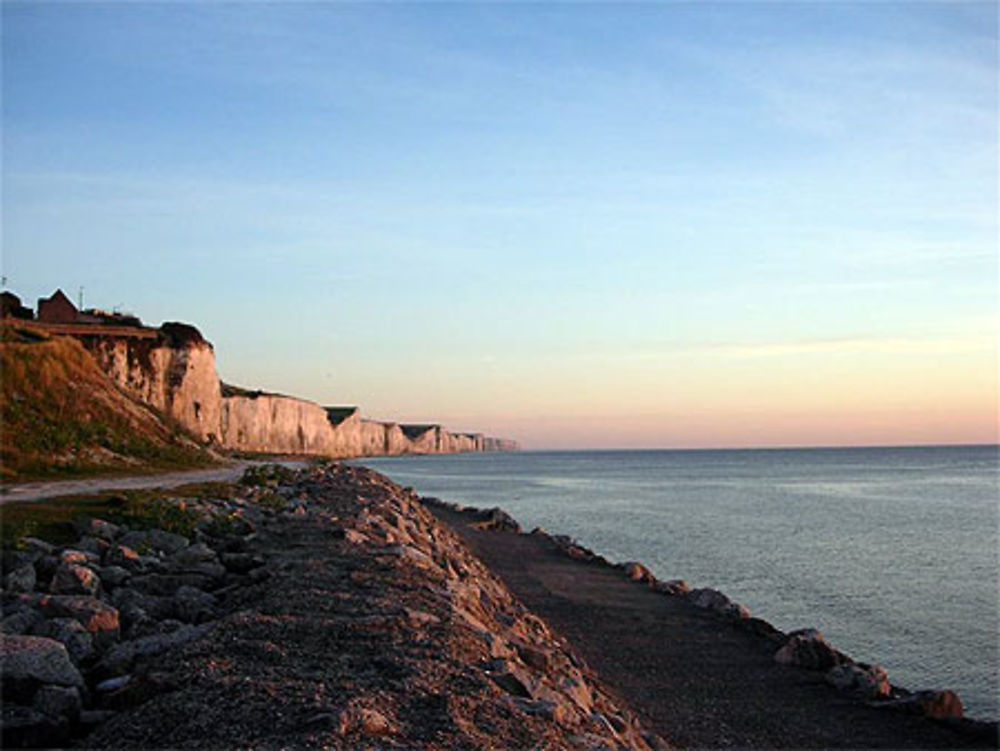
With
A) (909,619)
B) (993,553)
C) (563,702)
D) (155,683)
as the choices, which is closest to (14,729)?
(155,683)

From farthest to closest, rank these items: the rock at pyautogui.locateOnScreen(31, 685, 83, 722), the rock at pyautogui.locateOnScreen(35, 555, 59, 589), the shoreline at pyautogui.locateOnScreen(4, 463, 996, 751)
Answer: the rock at pyautogui.locateOnScreen(35, 555, 59, 589) < the rock at pyautogui.locateOnScreen(31, 685, 83, 722) < the shoreline at pyautogui.locateOnScreen(4, 463, 996, 751)

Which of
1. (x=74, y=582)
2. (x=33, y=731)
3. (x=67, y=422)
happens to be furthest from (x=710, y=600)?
(x=67, y=422)

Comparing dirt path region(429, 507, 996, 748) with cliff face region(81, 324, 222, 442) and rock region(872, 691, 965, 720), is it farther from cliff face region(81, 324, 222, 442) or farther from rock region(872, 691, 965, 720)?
cliff face region(81, 324, 222, 442)

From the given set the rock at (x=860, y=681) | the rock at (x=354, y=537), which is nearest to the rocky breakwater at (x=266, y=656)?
the rock at (x=354, y=537)

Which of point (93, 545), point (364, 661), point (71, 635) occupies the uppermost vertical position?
point (93, 545)

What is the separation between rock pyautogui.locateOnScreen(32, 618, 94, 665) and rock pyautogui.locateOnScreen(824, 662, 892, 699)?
11252mm

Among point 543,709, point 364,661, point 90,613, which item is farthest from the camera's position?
point 90,613

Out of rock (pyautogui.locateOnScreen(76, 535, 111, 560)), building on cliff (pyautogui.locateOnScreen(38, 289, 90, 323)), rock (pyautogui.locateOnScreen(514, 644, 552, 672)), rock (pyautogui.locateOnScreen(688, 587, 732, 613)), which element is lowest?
rock (pyautogui.locateOnScreen(688, 587, 732, 613))

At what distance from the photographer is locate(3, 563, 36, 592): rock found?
9.41m

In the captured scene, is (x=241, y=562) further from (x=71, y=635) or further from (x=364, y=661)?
Answer: (x=364, y=661)

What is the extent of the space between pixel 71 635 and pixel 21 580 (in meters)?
2.14

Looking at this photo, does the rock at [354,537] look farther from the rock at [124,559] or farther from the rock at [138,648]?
the rock at [138,648]

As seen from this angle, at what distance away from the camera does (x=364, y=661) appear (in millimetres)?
7488

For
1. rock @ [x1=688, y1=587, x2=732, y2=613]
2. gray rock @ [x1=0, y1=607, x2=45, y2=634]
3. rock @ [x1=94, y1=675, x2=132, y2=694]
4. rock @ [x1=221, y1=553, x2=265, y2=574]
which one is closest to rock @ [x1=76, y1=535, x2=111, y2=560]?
rock @ [x1=221, y1=553, x2=265, y2=574]
